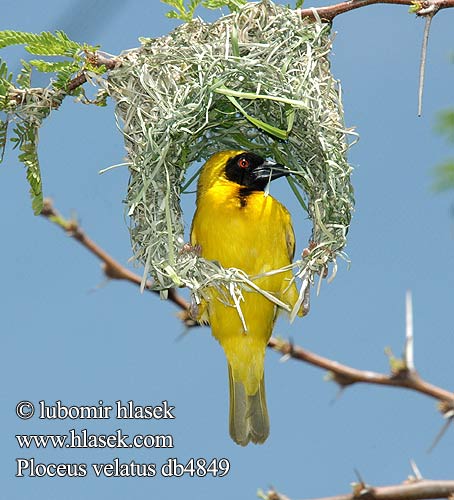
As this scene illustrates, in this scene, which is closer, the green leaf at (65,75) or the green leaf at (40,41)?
the green leaf at (40,41)

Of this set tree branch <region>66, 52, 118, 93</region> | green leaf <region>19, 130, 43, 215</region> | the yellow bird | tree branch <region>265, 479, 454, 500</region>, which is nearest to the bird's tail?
the yellow bird

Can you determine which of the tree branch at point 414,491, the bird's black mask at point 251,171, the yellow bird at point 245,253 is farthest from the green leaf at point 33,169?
the tree branch at point 414,491

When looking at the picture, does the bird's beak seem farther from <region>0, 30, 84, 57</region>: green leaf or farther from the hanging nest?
<region>0, 30, 84, 57</region>: green leaf

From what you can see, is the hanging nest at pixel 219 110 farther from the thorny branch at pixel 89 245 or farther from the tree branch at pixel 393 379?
the tree branch at pixel 393 379

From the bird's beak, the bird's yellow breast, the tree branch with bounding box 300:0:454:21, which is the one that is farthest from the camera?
the bird's beak

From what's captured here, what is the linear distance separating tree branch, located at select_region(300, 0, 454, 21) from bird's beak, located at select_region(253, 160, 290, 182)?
629mm

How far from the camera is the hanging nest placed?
2.76m

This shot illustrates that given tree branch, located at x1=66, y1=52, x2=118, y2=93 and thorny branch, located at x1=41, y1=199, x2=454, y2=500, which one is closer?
thorny branch, located at x1=41, y1=199, x2=454, y2=500

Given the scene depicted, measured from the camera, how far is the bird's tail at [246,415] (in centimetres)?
327

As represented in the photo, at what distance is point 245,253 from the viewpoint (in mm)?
3039

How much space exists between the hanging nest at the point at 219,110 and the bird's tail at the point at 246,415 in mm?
601

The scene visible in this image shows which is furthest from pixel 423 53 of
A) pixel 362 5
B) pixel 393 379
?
pixel 393 379

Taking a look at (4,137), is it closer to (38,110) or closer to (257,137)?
(38,110)

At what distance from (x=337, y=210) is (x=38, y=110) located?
1.17 metres
